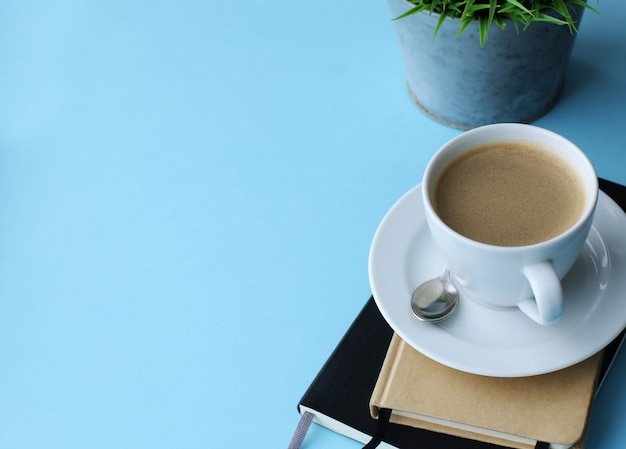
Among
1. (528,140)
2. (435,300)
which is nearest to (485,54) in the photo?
(528,140)

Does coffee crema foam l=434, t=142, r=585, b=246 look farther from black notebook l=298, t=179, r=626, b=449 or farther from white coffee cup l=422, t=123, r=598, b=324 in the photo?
black notebook l=298, t=179, r=626, b=449

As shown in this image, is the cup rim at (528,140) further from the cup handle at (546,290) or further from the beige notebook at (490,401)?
the beige notebook at (490,401)

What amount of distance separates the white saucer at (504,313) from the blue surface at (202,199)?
116 mm

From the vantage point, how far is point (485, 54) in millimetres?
869

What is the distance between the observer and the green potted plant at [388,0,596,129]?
825 millimetres

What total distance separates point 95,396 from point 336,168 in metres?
0.41

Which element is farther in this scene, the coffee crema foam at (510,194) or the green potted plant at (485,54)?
the green potted plant at (485,54)

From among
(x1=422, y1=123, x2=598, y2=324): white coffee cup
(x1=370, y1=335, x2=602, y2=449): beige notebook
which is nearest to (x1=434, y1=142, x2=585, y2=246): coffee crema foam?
(x1=422, y1=123, x2=598, y2=324): white coffee cup

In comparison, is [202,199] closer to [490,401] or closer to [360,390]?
[360,390]

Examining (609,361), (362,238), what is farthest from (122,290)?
(609,361)

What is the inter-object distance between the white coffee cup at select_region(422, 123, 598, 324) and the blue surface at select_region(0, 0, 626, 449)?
171 mm

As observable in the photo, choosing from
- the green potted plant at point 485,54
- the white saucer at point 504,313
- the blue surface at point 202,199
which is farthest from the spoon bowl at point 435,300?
the green potted plant at point 485,54

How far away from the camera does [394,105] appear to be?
41.8 inches

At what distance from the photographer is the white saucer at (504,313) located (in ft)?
2.16
